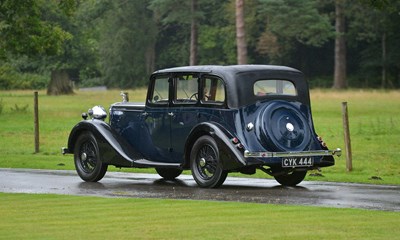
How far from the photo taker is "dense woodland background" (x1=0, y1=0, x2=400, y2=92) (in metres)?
81.1

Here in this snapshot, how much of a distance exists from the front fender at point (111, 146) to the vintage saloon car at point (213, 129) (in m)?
0.02

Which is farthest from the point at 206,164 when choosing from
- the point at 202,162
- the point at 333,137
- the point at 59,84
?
the point at 59,84

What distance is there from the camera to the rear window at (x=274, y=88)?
17.4 meters

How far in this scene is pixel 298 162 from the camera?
1680 cm

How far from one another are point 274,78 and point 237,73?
69 cm

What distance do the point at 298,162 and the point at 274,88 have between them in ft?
4.73

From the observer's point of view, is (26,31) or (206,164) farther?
(26,31)

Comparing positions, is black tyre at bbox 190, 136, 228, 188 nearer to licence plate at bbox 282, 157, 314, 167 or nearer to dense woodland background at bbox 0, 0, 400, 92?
licence plate at bbox 282, 157, 314, 167

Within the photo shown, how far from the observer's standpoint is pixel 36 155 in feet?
84.3

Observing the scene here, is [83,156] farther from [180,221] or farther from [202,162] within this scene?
[180,221]

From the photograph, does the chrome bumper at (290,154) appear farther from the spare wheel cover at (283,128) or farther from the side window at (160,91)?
the side window at (160,91)

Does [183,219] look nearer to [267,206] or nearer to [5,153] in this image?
[267,206]

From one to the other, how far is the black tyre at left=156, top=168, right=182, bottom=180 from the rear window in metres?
2.55

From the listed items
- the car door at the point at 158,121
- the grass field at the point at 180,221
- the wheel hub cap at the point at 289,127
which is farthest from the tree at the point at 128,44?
the grass field at the point at 180,221
